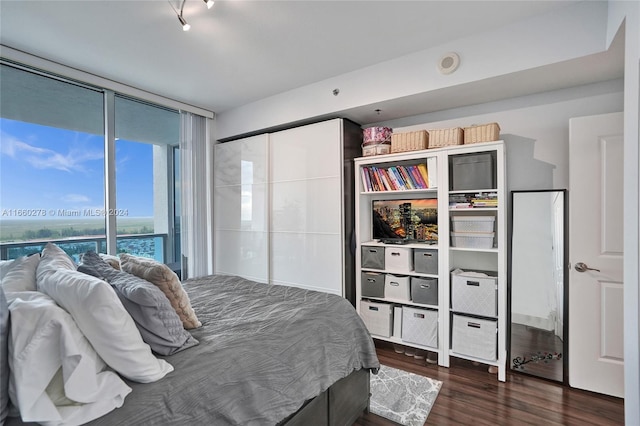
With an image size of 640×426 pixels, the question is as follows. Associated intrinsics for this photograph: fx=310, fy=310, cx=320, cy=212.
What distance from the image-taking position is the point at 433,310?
9.73 feet

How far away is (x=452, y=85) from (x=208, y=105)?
2.87 metres

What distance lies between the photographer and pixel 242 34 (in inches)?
94.8

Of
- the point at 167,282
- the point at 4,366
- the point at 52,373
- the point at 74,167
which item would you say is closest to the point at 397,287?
the point at 167,282

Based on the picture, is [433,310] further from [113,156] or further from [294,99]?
[113,156]

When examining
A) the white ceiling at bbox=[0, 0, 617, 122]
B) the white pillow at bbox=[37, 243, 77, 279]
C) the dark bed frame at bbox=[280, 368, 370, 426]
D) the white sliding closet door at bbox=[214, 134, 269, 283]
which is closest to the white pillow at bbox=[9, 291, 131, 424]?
the white pillow at bbox=[37, 243, 77, 279]

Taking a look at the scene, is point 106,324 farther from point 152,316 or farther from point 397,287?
point 397,287

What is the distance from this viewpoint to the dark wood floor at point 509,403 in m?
2.07

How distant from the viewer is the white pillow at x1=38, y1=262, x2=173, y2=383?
3.45 feet

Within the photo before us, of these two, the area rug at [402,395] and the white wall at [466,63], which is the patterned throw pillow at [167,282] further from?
the white wall at [466,63]

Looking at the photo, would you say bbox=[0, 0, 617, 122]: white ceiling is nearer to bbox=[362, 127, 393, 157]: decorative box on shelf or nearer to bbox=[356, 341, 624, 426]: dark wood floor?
bbox=[362, 127, 393, 157]: decorative box on shelf

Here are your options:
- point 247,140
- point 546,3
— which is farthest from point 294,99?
point 546,3

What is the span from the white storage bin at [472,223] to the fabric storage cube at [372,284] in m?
0.88

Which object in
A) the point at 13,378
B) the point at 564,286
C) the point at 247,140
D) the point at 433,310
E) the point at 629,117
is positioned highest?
the point at 247,140

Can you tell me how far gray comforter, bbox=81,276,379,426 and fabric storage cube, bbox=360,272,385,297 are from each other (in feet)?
3.60
